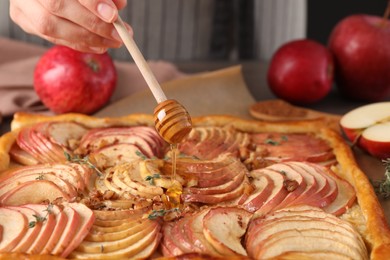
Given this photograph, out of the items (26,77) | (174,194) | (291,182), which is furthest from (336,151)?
(26,77)

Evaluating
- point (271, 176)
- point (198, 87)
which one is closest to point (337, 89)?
point (198, 87)

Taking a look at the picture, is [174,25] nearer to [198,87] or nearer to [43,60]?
[198,87]

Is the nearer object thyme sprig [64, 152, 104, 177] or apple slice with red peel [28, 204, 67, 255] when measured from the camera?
apple slice with red peel [28, 204, 67, 255]

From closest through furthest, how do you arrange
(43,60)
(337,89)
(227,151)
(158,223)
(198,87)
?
1. (158,223)
2. (227,151)
3. (43,60)
4. (198,87)
5. (337,89)

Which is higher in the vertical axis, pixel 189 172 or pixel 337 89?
pixel 189 172

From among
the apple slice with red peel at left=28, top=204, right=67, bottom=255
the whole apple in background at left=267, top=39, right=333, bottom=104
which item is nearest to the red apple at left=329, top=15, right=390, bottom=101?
the whole apple in background at left=267, top=39, right=333, bottom=104

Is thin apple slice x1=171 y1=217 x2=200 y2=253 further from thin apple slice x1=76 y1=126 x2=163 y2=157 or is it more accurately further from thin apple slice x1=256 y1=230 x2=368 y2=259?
thin apple slice x1=76 y1=126 x2=163 y2=157
